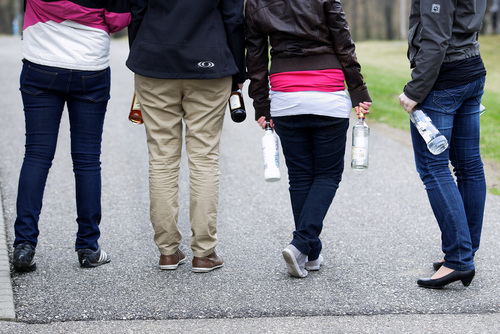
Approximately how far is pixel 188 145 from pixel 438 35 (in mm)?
1579

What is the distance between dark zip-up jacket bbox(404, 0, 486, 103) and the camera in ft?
12.6

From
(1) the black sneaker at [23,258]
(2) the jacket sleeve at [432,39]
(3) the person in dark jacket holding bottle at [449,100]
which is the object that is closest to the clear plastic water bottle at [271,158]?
(3) the person in dark jacket holding bottle at [449,100]

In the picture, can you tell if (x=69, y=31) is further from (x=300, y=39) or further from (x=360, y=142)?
(x=360, y=142)

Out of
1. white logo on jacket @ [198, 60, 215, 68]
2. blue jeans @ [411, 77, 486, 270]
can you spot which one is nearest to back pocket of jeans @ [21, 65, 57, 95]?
white logo on jacket @ [198, 60, 215, 68]

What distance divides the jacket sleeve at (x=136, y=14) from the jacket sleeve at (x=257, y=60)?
0.60 m

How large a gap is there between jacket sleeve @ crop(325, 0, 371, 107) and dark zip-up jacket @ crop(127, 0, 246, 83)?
0.55 m

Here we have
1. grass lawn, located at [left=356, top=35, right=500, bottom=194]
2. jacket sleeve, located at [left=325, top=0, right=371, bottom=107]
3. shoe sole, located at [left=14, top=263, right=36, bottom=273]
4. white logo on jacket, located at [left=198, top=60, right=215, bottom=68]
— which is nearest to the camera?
jacket sleeve, located at [left=325, top=0, right=371, bottom=107]

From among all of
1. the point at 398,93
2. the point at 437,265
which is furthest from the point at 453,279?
the point at 398,93

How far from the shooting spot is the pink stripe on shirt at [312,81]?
410cm

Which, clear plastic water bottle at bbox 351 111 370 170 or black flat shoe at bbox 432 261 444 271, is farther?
black flat shoe at bbox 432 261 444 271

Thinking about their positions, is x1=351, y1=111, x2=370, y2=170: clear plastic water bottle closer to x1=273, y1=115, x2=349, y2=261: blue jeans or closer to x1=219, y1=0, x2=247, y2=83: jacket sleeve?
x1=273, y1=115, x2=349, y2=261: blue jeans

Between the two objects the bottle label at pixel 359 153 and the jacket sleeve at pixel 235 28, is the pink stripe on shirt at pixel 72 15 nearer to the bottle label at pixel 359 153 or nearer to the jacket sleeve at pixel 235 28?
the jacket sleeve at pixel 235 28

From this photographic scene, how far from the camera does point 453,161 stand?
434cm

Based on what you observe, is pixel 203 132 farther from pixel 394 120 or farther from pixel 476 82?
pixel 394 120
